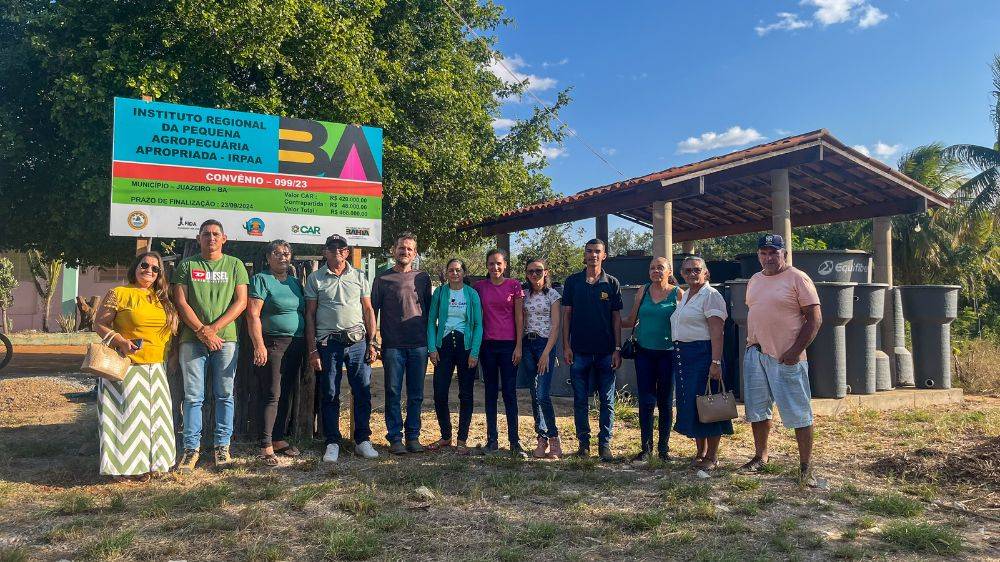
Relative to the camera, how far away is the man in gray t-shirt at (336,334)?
499 cm

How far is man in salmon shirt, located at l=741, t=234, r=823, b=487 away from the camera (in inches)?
173

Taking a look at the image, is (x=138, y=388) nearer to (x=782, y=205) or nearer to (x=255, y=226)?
(x=255, y=226)

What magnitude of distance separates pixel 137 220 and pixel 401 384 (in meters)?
2.81

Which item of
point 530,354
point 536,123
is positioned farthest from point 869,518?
point 536,123

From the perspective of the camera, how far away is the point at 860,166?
9070mm

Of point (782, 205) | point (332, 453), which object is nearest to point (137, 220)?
point (332, 453)

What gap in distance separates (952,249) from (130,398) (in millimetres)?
22809

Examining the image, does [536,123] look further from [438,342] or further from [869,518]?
[869,518]

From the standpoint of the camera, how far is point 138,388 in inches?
173

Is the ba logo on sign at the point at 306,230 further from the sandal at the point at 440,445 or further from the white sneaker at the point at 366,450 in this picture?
the sandal at the point at 440,445

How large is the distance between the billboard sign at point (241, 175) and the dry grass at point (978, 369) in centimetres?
941

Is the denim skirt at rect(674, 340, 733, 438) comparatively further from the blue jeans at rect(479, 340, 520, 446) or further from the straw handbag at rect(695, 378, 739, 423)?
the blue jeans at rect(479, 340, 520, 446)

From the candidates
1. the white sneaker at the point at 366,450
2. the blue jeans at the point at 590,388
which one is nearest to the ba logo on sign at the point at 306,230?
the white sneaker at the point at 366,450

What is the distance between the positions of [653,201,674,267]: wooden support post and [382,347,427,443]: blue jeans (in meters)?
4.42
